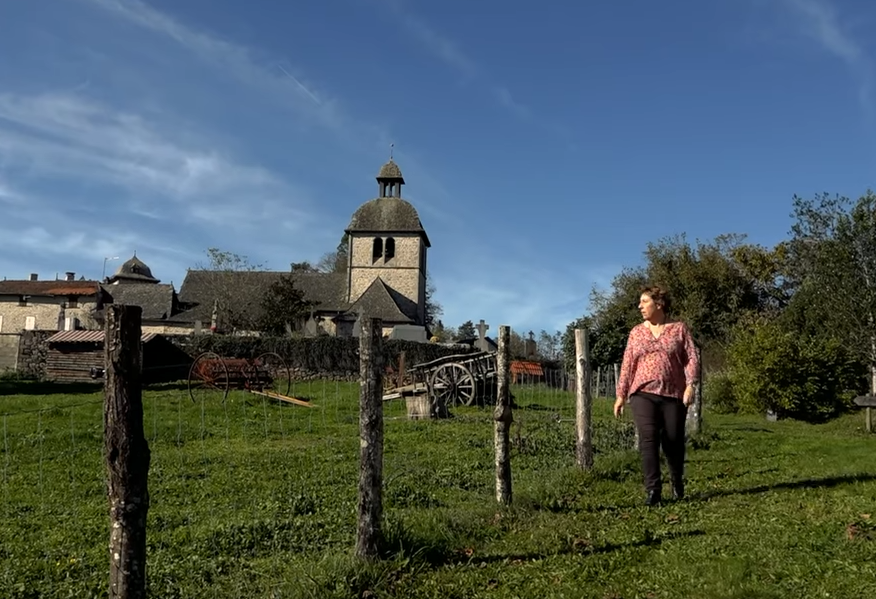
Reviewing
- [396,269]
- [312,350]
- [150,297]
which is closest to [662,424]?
[312,350]

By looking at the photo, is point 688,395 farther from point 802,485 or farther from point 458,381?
point 458,381

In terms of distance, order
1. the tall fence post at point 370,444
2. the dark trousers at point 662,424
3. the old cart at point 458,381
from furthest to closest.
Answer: the old cart at point 458,381, the dark trousers at point 662,424, the tall fence post at point 370,444

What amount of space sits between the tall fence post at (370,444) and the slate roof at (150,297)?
152 feet

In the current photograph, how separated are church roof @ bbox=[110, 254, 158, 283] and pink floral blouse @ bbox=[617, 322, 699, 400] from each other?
64.8 m

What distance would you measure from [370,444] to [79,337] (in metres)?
27.9

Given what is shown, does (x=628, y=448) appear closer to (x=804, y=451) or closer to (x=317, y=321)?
(x=804, y=451)

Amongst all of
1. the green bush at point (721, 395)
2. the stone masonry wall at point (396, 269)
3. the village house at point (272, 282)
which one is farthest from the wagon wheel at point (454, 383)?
the stone masonry wall at point (396, 269)

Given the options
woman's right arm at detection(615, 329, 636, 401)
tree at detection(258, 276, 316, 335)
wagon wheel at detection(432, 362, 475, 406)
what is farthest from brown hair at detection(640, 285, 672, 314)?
tree at detection(258, 276, 316, 335)

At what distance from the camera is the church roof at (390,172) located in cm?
5216

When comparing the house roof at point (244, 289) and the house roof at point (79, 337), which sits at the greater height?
the house roof at point (244, 289)

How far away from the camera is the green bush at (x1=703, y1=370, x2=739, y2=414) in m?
19.8

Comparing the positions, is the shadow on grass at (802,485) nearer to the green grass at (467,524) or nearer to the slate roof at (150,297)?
the green grass at (467,524)

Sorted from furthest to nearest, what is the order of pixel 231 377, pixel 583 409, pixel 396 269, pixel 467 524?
pixel 396 269
pixel 231 377
pixel 583 409
pixel 467 524

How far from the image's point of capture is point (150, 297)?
4903cm
